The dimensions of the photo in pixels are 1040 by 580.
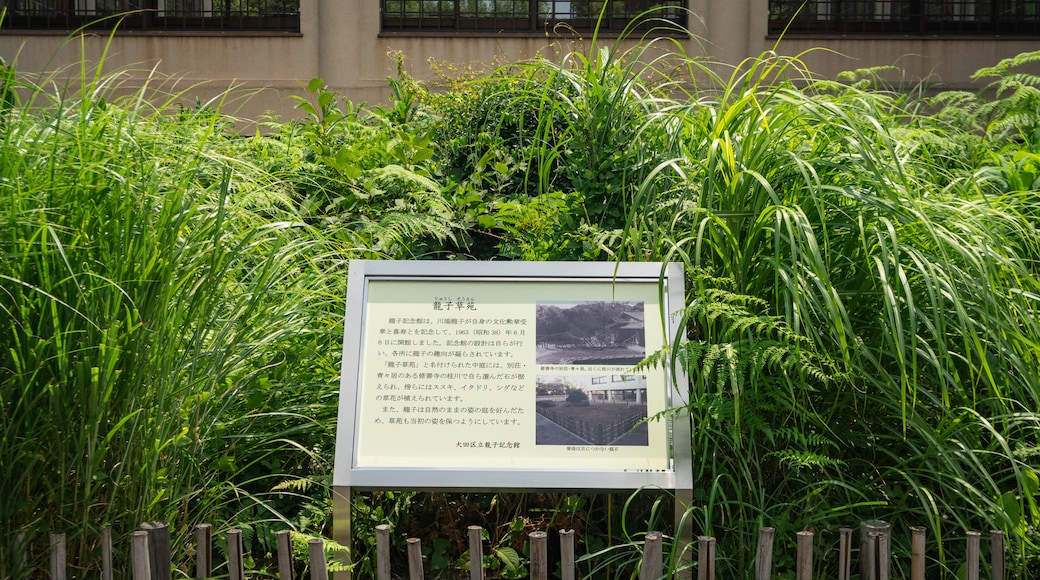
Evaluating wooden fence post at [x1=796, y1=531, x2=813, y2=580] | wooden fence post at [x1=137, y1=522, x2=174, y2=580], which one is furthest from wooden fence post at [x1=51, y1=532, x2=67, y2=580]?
wooden fence post at [x1=796, y1=531, x2=813, y2=580]

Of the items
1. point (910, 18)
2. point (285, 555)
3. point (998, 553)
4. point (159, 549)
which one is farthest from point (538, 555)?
point (910, 18)

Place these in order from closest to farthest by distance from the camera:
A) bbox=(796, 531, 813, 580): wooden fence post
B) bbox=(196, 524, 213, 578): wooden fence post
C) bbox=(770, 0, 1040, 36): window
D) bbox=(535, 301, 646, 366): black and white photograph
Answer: bbox=(796, 531, 813, 580): wooden fence post, bbox=(196, 524, 213, 578): wooden fence post, bbox=(535, 301, 646, 366): black and white photograph, bbox=(770, 0, 1040, 36): window

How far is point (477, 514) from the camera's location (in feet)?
12.5

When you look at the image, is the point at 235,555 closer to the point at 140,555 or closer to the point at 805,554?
the point at 140,555

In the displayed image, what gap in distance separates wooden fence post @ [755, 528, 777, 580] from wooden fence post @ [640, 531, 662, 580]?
313 millimetres

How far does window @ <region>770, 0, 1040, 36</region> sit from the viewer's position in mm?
14586

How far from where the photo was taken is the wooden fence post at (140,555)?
2725mm

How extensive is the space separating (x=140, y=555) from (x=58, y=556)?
0.91 ft

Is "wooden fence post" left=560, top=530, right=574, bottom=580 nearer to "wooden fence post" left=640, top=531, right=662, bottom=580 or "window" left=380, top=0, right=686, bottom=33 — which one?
"wooden fence post" left=640, top=531, right=662, bottom=580

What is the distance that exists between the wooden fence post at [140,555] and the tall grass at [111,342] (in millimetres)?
290

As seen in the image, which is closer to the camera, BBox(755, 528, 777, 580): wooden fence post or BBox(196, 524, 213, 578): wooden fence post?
BBox(755, 528, 777, 580): wooden fence post

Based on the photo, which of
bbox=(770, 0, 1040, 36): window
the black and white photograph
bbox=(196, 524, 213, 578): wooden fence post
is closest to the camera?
bbox=(196, 524, 213, 578): wooden fence post

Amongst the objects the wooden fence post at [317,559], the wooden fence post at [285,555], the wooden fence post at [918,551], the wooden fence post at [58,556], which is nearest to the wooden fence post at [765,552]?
the wooden fence post at [918,551]

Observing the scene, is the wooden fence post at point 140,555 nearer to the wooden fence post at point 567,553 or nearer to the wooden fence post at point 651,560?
the wooden fence post at point 567,553
